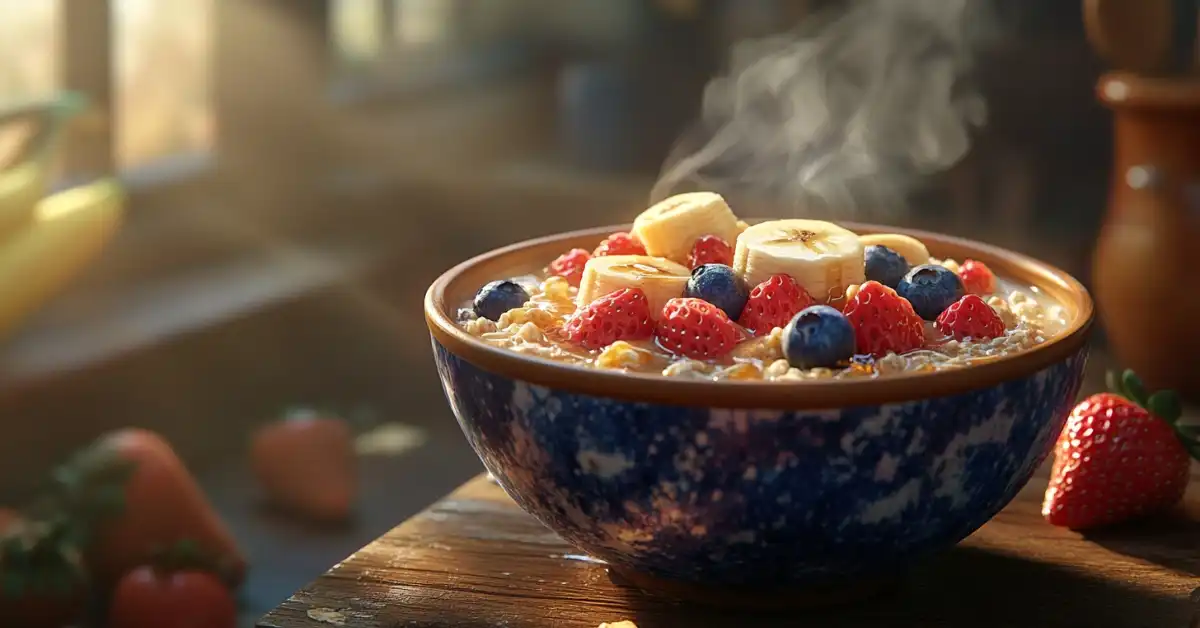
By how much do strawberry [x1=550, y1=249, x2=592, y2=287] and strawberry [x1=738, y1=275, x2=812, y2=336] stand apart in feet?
0.53

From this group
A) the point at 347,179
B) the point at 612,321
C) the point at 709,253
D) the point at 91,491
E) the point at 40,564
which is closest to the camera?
the point at 612,321

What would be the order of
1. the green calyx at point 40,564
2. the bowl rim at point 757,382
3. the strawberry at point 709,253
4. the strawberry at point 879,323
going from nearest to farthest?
the bowl rim at point 757,382
the strawberry at point 879,323
the strawberry at point 709,253
the green calyx at point 40,564

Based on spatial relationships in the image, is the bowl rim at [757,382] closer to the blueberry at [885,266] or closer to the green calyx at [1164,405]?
the blueberry at [885,266]

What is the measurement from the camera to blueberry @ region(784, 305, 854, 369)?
2.65 ft

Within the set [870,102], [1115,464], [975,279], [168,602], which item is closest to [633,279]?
[975,279]

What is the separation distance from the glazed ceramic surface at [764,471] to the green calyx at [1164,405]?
29 centimetres

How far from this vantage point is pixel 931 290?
0.94 m

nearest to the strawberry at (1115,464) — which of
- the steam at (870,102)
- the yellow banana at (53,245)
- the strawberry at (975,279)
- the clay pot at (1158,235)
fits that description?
the strawberry at (975,279)

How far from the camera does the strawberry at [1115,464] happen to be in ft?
3.35

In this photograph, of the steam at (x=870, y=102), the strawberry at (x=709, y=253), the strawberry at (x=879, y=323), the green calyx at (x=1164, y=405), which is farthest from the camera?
the steam at (x=870, y=102)

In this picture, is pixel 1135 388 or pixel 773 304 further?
pixel 1135 388

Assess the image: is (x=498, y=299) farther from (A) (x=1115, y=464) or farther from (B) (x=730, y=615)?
(A) (x=1115, y=464)

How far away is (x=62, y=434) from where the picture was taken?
1909 mm

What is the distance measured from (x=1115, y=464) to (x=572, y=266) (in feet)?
1.38
